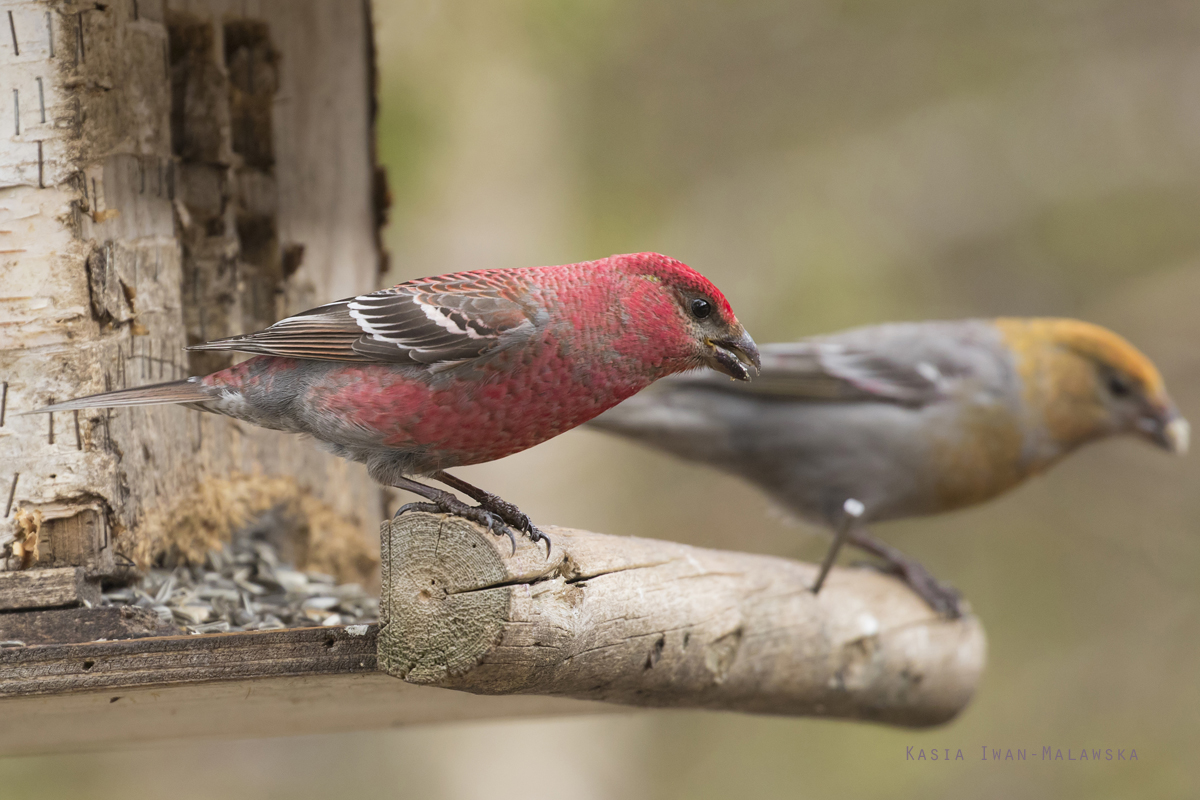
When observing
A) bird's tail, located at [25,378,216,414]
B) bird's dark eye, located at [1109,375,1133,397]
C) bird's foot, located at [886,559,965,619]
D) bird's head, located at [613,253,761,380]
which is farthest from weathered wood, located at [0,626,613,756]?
→ bird's dark eye, located at [1109,375,1133,397]

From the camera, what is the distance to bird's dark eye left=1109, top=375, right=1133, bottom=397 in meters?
5.77

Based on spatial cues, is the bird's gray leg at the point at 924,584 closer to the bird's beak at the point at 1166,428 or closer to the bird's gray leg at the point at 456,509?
the bird's beak at the point at 1166,428

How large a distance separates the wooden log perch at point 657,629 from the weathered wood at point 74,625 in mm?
875

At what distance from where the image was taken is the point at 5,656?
2.66 meters

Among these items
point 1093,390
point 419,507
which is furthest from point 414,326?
point 1093,390

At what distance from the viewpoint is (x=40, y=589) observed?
3.03 metres

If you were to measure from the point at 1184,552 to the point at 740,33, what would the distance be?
5600mm

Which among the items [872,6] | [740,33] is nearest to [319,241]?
[740,33]

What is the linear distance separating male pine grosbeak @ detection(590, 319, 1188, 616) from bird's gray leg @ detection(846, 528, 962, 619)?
0.05 feet

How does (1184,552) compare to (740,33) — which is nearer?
(1184,552)

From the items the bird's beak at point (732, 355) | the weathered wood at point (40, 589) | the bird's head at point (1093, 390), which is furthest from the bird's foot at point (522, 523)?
the bird's head at point (1093, 390)

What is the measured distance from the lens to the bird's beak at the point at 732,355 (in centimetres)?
312

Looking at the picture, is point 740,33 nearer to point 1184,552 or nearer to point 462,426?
point 1184,552

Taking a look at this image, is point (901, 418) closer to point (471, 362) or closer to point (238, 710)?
point (471, 362)
